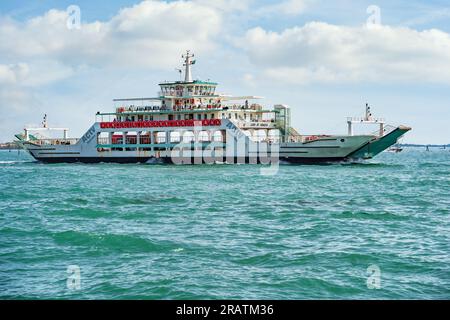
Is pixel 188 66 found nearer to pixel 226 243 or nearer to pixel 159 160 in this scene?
pixel 159 160

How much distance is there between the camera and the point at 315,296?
13852 millimetres

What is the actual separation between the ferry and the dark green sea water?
2520 centimetres

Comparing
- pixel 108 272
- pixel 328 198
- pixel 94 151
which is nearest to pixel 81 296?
pixel 108 272

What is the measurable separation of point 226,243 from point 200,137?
162 ft

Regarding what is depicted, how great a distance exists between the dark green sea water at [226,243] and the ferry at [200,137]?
2520cm

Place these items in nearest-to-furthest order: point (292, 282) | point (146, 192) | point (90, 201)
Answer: point (292, 282)
point (90, 201)
point (146, 192)

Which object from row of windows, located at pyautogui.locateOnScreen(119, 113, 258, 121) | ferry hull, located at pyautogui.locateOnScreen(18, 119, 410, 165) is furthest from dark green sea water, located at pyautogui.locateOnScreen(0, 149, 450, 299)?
row of windows, located at pyautogui.locateOnScreen(119, 113, 258, 121)

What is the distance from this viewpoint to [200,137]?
6881cm

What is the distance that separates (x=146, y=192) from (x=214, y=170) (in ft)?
→ 70.5

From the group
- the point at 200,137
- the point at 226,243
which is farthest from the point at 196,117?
the point at 226,243

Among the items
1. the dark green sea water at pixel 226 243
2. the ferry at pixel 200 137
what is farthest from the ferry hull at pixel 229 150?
the dark green sea water at pixel 226 243

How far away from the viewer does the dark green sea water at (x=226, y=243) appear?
14.6m

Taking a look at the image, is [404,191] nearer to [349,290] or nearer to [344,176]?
[344,176]

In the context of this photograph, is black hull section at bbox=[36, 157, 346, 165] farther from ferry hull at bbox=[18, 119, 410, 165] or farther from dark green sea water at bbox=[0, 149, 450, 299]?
dark green sea water at bbox=[0, 149, 450, 299]
